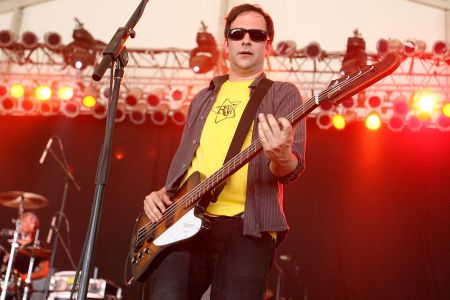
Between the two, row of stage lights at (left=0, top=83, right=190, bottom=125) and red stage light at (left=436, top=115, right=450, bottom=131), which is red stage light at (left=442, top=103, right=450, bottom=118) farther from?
row of stage lights at (left=0, top=83, right=190, bottom=125)

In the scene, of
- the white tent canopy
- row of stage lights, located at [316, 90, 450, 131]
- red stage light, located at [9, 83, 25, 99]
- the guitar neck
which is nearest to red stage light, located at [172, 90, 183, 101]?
the white tent canopy

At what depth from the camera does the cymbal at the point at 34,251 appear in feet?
23.5

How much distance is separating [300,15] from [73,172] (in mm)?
4670

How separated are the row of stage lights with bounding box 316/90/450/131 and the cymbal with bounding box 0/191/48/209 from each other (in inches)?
166

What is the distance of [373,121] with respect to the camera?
27.2 feet

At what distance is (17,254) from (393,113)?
5.77 m

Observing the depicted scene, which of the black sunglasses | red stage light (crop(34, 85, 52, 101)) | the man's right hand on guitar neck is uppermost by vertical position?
red stage light (crop(34, 85, 52, 101))

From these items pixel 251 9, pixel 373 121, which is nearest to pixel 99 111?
pixel 373 121

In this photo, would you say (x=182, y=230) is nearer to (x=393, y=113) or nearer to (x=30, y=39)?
(x=393, y=113)

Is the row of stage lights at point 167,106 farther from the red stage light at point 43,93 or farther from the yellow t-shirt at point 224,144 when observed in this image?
the yellow t-shirt at point 224,144

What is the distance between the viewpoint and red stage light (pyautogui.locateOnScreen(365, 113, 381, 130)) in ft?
27.1

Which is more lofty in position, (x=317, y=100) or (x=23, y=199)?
(x=23, y=199)

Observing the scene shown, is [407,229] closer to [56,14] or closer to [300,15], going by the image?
[300,15]

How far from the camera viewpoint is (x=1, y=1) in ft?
34.0
